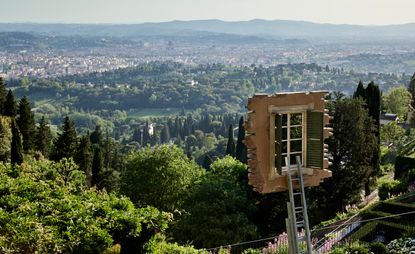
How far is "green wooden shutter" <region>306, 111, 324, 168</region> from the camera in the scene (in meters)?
6.30

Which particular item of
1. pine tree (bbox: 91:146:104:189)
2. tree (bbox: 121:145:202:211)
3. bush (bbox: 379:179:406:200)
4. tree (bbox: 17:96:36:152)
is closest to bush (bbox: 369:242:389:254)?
bush (bbox: 379:179:406:200)

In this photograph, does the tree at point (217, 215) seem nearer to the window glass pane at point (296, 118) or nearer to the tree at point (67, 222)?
the tree at point (67, 222)

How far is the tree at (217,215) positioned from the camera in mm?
17661

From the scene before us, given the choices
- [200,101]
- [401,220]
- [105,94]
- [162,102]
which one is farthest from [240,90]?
[401,220]

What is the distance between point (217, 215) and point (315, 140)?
40.3 ft

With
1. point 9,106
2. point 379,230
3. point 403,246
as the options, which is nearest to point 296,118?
point 403,246

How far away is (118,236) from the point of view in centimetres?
1176

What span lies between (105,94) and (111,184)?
156381mm

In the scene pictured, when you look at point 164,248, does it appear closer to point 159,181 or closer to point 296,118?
point 296,118

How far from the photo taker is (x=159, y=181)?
2225cm

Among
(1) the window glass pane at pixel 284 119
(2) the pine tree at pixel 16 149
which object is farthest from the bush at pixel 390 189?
(2) the pine tree at pixel 16 149

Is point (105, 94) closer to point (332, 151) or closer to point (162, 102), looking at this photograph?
point (162, 102)

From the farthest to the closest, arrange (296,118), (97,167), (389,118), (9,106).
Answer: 1. (389,118)
2. (9,106)
3. (97,167)
4. (296,118)

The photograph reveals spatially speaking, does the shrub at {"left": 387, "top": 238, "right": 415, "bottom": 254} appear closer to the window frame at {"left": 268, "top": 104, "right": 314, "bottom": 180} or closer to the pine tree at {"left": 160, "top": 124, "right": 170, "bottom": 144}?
the window frame at {"left": 268, "top": 104, "right": 314, "bottom": 180}
